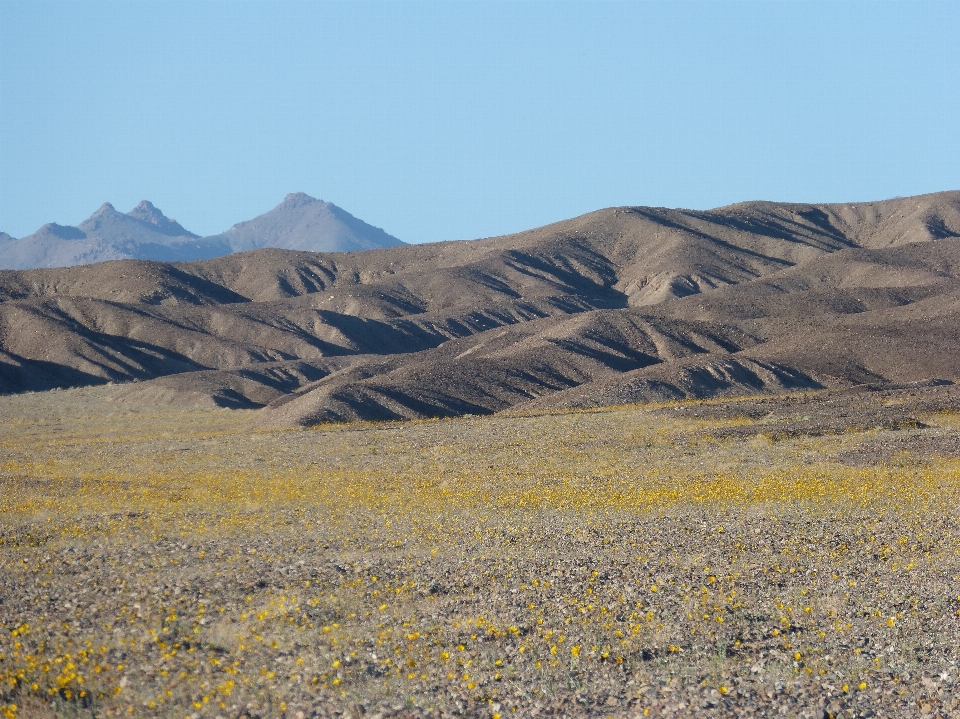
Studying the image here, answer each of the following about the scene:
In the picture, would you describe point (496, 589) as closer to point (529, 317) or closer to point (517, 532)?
point (517, 532)

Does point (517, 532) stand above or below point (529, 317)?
below

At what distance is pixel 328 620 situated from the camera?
1332cm

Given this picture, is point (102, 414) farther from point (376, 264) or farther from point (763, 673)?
point (376, 264)

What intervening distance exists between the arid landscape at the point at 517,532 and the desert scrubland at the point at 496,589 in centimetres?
6

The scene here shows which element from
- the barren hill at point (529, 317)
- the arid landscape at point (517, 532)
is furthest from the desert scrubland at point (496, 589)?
the barren hill at point (529, 317)

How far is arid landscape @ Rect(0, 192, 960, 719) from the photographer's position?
→ 1095 cm

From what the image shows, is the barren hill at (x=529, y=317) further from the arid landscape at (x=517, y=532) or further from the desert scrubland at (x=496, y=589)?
the desert scrubland at (x=496, y=589)

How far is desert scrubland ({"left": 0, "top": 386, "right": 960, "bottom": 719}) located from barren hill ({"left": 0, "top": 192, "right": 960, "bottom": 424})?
26176 mm

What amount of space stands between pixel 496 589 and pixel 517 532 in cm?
430

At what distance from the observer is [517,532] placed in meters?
18.8

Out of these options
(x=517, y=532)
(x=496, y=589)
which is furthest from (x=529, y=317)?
(x=496, y=589)

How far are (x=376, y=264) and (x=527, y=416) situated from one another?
9038cm

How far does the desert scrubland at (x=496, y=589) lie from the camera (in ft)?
34.9

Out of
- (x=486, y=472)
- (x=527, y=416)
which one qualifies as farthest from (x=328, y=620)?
(x=527, y=416)
